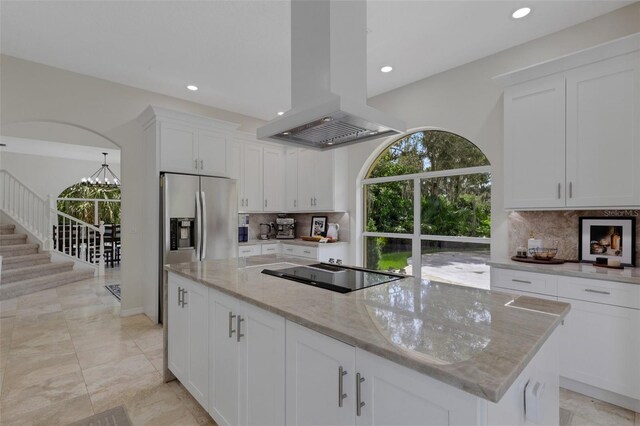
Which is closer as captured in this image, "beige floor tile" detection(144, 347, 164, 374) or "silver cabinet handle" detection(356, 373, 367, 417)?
"silver cabinet handle" detection(356, 373, 367, 417)

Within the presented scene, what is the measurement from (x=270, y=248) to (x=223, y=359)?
3.10m

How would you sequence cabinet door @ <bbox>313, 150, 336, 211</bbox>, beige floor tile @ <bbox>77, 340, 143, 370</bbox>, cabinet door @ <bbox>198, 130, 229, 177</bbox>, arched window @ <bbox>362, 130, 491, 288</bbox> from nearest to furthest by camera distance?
beige floor tile @ <bbox>77, 340, 143, 370</bbox>, arched window @ <bbox>362, 130, 491, 288</bbox>, cabinet door @ <bbox>198, 130, 229, 177</bbox>, cabinet door @ <bbox>313, 150, 336, 211</bbox>

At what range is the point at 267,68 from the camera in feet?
11.5

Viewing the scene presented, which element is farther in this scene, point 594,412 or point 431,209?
point 431,209

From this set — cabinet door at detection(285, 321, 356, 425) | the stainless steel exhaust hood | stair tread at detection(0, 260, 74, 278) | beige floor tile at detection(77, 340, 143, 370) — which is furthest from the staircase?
cabinet door at detection(285, 321, 356, 425)

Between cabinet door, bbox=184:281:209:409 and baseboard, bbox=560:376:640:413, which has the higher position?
cabinet door, bbox=184:281:209:409

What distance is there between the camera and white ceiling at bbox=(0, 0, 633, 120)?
98.6 inches

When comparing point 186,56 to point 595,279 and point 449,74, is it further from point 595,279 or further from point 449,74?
point 595,279

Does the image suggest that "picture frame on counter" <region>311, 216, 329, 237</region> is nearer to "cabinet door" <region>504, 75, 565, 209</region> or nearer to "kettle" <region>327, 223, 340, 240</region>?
"kettle" <region>327, 223, 340, 240</region>

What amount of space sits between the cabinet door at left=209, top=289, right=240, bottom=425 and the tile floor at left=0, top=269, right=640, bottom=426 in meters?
0.34

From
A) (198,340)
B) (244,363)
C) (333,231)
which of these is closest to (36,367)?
(198,340)

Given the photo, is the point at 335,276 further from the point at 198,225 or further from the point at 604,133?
the point at 198,225

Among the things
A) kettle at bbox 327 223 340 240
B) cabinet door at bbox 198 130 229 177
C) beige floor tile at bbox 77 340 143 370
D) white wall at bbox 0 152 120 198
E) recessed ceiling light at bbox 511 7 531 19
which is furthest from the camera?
white wall at bbox 0 152 120 198

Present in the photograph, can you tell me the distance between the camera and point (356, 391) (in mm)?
1089
